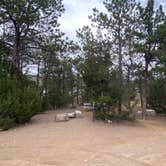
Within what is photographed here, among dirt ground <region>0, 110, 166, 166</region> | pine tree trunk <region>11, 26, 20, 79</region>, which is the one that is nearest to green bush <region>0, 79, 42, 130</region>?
dirt ground <region>0, 110, 166, 166</region>

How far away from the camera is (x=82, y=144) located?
1456cm

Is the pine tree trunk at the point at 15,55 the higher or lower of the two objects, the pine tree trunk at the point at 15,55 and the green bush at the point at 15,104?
the higher

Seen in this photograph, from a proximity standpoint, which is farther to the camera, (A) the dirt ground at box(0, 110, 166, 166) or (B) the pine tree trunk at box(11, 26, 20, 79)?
(B) the pine tree trunk at box(11, 26, 20, 79)

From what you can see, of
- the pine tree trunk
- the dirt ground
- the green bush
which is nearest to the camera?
the dirt ground

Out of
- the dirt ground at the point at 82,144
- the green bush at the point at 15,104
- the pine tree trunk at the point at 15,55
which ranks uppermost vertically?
the pine tree trunk at the point at 15,55

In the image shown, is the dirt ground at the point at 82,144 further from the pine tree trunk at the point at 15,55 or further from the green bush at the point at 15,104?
the pine tree trunk at the point at 15,55

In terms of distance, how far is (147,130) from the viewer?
1917 centimetres

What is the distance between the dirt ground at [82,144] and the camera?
11.2m

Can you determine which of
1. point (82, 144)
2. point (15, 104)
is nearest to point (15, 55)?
point (15, 104)

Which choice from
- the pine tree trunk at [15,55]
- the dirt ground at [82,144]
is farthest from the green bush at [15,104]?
the pine tree trunk at [15,55]

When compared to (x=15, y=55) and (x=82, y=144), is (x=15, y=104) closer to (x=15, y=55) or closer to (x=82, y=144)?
(x=82, y=144)

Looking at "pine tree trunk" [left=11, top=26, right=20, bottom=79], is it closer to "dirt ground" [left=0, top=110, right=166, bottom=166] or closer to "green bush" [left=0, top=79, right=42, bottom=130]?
"green bush" [left=0, top=79, right=42, bottom=130]

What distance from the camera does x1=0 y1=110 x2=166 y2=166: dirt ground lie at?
441 inches

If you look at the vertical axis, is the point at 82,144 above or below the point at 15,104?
below
